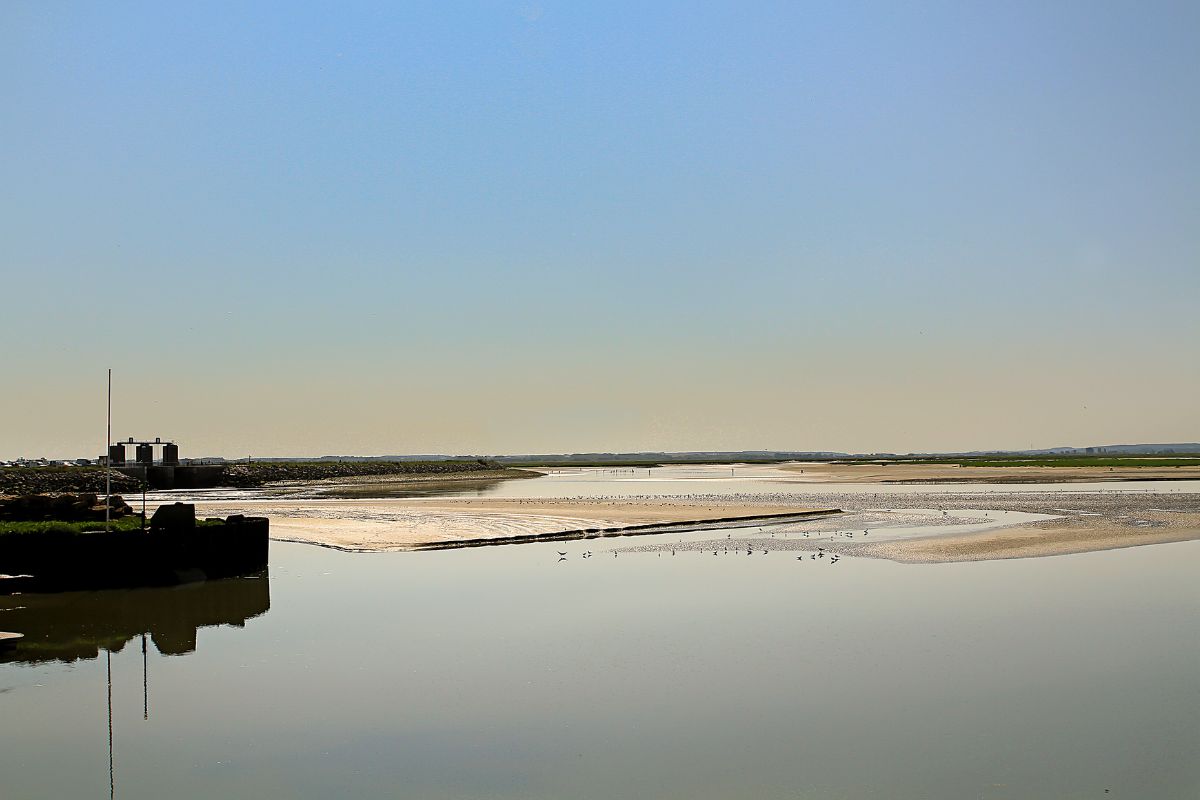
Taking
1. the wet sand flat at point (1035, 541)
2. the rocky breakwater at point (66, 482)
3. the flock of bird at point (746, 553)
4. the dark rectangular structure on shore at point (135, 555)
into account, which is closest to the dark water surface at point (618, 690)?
the dark rectangular structure on shore at point (135, 555)

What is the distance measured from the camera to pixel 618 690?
50.1ft

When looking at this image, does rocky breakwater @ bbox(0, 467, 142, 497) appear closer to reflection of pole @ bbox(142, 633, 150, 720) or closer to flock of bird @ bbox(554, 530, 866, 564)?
flock of bird @ bbox(554, 530, 866, 564)

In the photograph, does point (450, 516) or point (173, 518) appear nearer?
point (173, 518)

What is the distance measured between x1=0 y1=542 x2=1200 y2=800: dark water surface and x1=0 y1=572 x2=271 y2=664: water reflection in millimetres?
129

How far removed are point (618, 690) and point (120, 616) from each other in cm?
1357

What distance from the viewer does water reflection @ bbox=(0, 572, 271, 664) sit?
1905 centimetres

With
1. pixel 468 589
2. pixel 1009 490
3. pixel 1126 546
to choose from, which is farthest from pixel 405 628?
pixel 1009 490

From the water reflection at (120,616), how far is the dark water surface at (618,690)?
0.13m

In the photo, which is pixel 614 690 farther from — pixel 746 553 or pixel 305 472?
pixel 305 472

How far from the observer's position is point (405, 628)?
20469mm

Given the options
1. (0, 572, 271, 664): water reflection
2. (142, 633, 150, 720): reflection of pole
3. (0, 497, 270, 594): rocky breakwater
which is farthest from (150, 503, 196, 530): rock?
(142, 633, 150, 720): reflection of pole

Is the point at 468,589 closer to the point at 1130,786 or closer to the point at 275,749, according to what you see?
the point at 275,749

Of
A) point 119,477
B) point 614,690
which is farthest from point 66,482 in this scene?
point 614,690

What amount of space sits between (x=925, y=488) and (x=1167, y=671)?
69151mm
